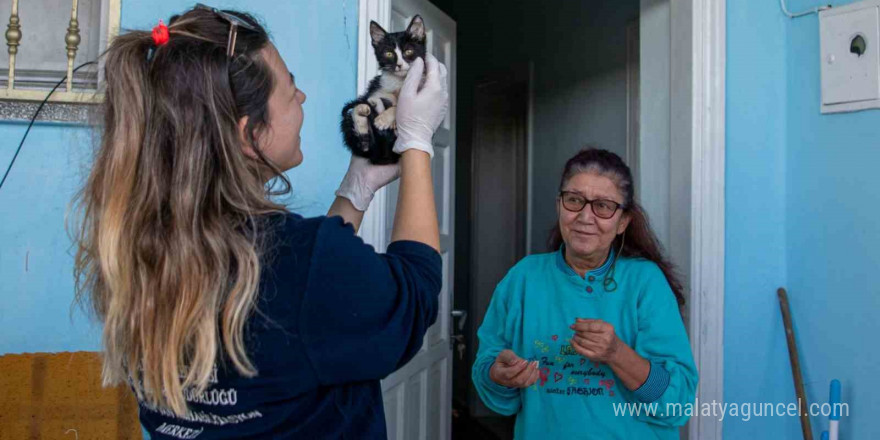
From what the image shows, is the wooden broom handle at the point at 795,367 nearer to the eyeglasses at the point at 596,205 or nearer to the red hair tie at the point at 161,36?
the eyeglasses at the point at 596,205

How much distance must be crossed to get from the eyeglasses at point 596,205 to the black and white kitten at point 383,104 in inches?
24.9

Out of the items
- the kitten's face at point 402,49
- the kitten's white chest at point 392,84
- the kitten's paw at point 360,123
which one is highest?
the kitten's face at point 402,49

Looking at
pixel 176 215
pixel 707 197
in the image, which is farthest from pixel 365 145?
pixel 707 197

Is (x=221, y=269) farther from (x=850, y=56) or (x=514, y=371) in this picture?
(x=850, y=56)

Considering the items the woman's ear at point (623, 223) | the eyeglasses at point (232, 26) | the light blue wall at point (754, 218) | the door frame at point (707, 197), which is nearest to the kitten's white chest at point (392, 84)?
the eyeglasses at point (232, 26)

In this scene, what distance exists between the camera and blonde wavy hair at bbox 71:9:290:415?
790 mm

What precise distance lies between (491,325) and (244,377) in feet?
3.29

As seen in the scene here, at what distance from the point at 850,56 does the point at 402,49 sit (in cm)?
157

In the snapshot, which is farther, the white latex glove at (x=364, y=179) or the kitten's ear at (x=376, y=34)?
the kitten's ear at (x=376, y=34)

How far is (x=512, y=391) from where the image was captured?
1622 mm

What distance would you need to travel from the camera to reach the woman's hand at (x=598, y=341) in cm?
142

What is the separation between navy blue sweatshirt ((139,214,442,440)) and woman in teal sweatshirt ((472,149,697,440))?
0.69 metres

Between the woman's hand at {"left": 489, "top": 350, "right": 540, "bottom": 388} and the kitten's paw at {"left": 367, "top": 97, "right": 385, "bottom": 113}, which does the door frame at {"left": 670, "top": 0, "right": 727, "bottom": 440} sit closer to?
the woman's hand at {"left": 489, "top": 350, "right": 540, "bottom": 388}

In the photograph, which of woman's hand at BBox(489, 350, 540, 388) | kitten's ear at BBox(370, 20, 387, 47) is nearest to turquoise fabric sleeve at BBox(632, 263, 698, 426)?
woman's hand at BBox(489, 350, 540, 388)
